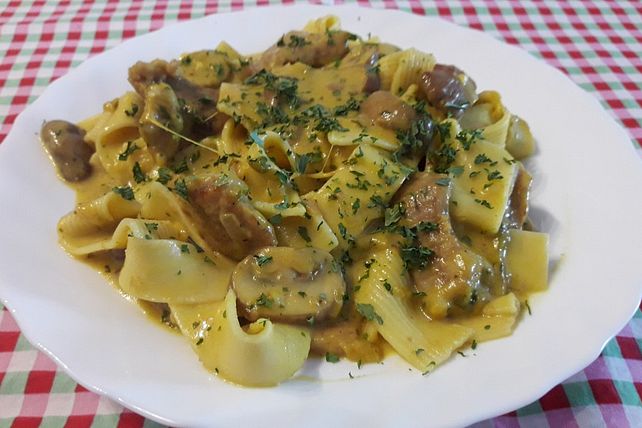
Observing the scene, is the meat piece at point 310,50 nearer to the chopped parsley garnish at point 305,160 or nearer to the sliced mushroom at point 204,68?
the sliced mushroom at point 204,68

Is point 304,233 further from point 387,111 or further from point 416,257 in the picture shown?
point 387,111

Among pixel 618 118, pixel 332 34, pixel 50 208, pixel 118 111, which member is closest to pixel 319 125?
pixel 332 34

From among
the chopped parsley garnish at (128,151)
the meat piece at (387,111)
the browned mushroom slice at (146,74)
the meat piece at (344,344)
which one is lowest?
the meat piece at (344,344)

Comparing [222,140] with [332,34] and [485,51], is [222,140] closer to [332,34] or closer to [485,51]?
[332,34]

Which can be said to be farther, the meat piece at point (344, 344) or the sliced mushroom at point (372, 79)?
the sliced mushroom at point (372, 79)

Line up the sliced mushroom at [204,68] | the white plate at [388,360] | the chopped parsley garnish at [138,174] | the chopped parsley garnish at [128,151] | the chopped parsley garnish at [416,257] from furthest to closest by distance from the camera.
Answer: the sliced mushroom at [204,68]
the chopped parsley garnish at [128,151]
the chopped parsley garnish at [138,174]
the chopped parsley garnish at [416,257]
the white plate at [388,360]

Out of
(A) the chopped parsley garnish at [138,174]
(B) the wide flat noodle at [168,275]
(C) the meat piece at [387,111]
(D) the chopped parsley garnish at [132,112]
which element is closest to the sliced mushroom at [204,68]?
(D) the chopped parsley garnish at [132,112]

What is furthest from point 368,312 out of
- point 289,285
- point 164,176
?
point 164,176

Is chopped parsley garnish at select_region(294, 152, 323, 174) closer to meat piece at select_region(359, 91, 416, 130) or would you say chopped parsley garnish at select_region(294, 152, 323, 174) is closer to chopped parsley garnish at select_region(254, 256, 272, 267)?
meat piece at select_region(359, 91, 416, 130)
